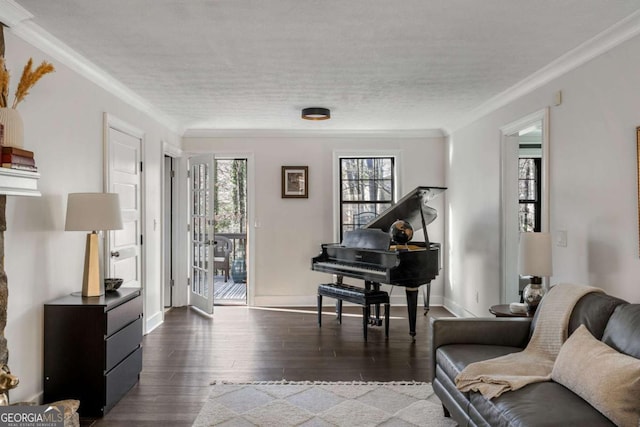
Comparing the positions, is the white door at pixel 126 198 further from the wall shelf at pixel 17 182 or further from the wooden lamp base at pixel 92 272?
the wall shelf at pixel 17 182

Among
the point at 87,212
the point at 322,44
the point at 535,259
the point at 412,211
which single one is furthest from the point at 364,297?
the point at 87,212

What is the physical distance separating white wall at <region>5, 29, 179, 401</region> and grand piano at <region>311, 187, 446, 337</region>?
267 centimetres

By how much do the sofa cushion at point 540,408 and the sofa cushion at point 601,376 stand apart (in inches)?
1.7

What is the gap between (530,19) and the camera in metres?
2.72

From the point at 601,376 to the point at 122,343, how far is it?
284cm

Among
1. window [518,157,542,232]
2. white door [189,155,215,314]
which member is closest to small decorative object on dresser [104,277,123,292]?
white door [189,155,215,314]

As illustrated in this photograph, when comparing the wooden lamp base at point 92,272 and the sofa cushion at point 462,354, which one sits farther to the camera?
the wooden lamp base at point 92,272

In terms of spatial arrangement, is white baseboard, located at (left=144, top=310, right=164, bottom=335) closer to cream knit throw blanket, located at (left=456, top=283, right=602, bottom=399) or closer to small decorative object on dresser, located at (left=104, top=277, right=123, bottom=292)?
small decorative object on dresser, located at (left=104, top=277, right=123, bottom=292)

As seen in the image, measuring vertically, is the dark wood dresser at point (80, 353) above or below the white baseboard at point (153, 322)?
above

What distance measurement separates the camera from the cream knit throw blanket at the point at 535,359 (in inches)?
87.3

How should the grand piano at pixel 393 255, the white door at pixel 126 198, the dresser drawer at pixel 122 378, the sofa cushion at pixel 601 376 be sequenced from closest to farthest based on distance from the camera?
1. the sofa cushion at pixel 601 376
2. the dresser drawer at pixel 122 378
3. the white door at pixel 126 198
4. the grand piano at pixel 393 255

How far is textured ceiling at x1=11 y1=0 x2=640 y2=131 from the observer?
2.57m

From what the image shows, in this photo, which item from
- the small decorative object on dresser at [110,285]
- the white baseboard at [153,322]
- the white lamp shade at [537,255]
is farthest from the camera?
the white baseboard at [153,322]

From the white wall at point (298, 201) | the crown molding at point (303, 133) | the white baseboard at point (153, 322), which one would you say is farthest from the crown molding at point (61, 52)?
the white baseboard at point (153, 322)
